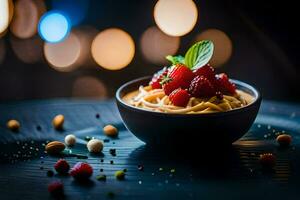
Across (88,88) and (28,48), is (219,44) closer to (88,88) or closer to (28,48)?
(88,88)

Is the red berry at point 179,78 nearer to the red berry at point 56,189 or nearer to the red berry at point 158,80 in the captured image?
the red berry at point 158,80

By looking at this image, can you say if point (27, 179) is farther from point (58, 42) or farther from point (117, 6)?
point (58, 42)

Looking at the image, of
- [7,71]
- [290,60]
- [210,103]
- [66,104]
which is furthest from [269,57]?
[210,103]

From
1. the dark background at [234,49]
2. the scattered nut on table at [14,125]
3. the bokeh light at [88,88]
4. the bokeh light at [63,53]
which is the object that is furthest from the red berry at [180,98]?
the bokeh light at [63,53]

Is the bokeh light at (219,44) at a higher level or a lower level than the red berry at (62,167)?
lower

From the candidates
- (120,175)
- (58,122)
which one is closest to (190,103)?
(120,175)

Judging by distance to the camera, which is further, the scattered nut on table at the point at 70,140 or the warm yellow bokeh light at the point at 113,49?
the warm yellow bokeh light at the point at 113,49

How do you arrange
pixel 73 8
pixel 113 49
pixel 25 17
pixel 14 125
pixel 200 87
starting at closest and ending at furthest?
1. pixel 200 87
2. pixel 14 125
3. pixel 73 8
4. pixel 25 17
5. pixel 113 49
